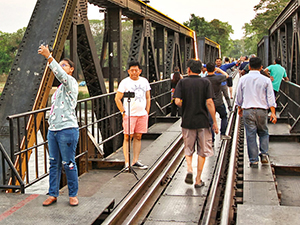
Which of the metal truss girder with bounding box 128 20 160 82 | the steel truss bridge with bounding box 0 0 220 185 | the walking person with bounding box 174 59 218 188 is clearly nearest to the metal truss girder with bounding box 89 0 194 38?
the steel truss bridge with bounding box 0 0 220 185

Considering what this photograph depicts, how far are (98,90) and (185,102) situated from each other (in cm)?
392

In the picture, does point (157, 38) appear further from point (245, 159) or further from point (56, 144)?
point (56, 144)

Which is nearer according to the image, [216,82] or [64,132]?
[64,132]

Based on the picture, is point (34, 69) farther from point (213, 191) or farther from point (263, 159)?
point (263, 159)

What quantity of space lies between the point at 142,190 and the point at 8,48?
2876 inches

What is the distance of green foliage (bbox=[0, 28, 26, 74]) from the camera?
73.1 m

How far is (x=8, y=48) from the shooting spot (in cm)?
7538

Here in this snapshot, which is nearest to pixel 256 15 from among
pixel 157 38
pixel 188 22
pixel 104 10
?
pixel 188 22

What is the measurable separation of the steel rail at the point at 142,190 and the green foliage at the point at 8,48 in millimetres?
67717

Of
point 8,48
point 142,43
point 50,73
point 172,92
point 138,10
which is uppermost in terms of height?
point 8,48

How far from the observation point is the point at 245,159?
863 centimetres

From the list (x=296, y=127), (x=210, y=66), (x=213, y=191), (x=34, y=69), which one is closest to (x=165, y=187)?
(x=213, y=191)

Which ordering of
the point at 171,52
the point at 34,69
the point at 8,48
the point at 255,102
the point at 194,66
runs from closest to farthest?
the point at 194,66 < the point at 34,69 < the point at 255,102 < the point at 171,52 < the point at 8,48

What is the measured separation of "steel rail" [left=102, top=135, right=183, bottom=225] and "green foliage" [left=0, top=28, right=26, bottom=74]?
222ft
